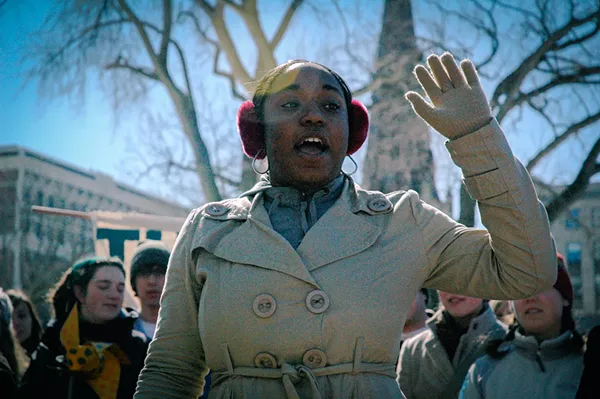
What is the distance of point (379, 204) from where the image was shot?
91.8 inches

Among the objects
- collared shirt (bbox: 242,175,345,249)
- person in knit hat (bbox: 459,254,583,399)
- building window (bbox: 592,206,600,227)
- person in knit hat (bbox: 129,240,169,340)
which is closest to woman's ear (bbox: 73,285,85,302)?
person in knit hat (bbox: 129,240,169,340)

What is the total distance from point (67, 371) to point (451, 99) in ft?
10.2

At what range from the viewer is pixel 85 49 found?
11484 millimetres

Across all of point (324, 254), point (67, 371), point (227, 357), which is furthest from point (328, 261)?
point (67, 371)

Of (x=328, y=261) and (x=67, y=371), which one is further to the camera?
(x=67, y=371)

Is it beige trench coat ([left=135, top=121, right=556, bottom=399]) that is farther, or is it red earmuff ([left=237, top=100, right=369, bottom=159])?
red earmuff ([left=237, top=100, right=369, bottom=159])

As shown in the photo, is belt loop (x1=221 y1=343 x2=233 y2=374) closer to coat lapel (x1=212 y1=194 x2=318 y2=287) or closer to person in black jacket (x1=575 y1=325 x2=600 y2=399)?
coat lapel (x1=212 y1=194 x2=318 y2=287)

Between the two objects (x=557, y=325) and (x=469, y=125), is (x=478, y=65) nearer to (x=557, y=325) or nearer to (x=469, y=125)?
(x=557, y=325)

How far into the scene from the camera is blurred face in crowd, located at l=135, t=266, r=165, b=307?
5000mm

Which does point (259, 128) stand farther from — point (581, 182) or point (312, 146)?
point (581, 182)

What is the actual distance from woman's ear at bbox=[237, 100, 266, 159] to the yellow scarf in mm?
2232

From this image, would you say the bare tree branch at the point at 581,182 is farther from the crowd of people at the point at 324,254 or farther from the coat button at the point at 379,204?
the coat button at the point at 379,204

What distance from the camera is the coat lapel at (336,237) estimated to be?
2.19m

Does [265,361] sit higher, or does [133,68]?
[133,68]
